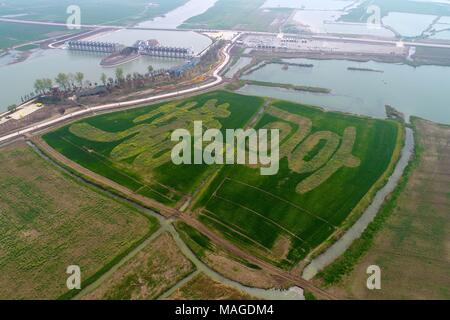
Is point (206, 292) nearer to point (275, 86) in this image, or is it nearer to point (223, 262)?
point (223, 262)

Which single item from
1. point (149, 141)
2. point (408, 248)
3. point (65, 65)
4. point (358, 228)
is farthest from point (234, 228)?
point (65, 65)

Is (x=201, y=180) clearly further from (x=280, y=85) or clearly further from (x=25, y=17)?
(x=25, y=17)

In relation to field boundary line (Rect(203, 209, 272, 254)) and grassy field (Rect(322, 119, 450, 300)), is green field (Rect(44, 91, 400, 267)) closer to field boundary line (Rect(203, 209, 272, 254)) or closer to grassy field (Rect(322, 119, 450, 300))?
field boundary line (Rect(203, 209, 272, 254))

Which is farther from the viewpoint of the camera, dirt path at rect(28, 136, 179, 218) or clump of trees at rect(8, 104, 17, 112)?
clump of trees at rect(8, 104, 17, 112)

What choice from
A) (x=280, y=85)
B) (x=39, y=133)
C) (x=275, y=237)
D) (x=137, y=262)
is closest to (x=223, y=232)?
(x=275, y=237)

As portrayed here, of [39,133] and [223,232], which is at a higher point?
[39,133]

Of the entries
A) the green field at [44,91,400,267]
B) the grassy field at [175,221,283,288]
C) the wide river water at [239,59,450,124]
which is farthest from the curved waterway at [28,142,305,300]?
the wide river water at [239,59,450,124]
